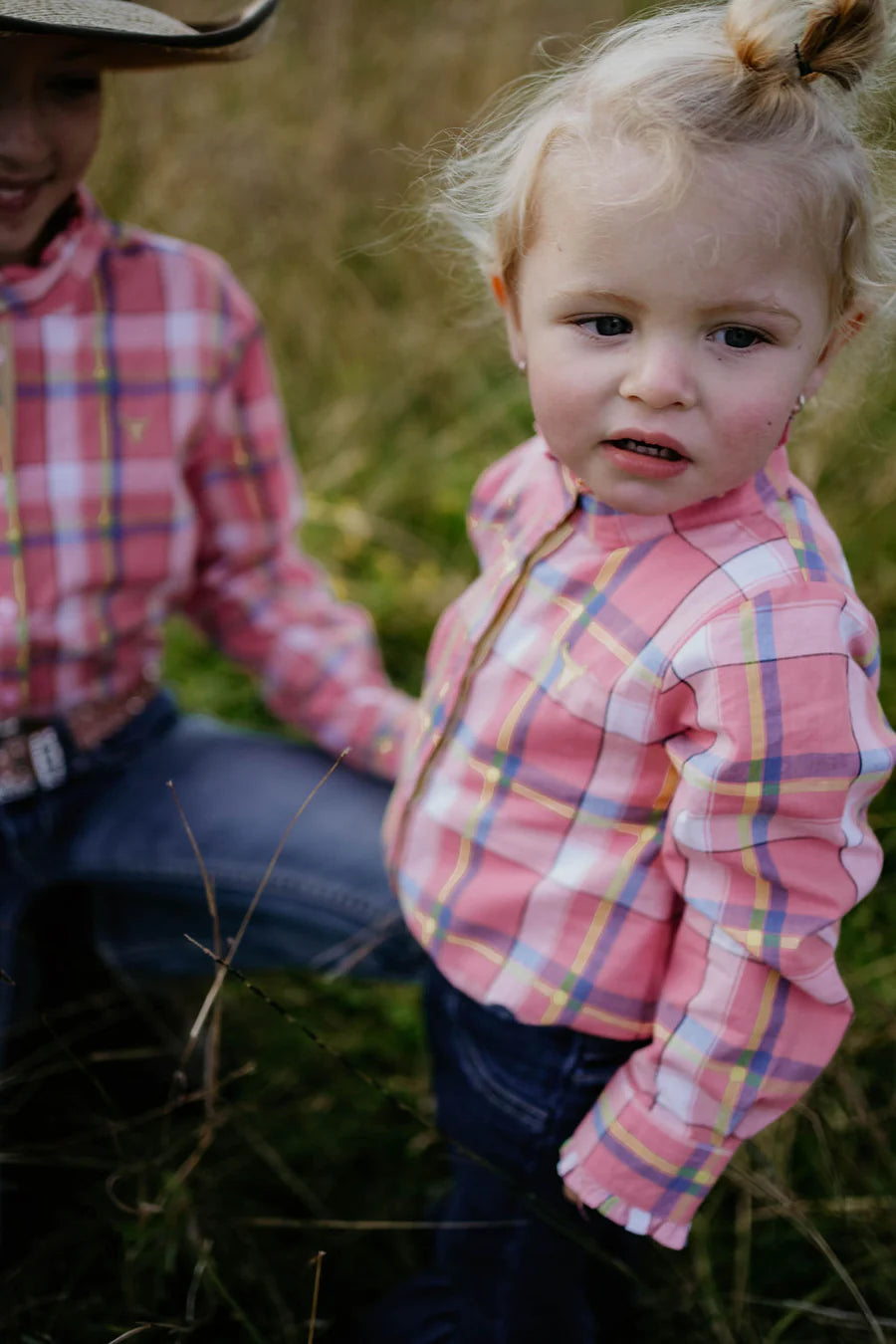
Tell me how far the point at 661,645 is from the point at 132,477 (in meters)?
0.88

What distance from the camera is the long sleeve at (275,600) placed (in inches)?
69.9

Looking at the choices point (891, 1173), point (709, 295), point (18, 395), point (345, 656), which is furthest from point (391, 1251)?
point (709, 295)

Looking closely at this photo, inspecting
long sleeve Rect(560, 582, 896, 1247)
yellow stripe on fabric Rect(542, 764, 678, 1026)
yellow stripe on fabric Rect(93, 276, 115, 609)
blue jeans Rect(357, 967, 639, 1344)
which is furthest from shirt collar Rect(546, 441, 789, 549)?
yellow stripe on fabric Rect(93, 276, 115, 609)

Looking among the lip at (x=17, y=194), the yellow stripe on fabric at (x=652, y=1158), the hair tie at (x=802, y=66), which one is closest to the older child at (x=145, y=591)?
the lip at (x=17, y=194)

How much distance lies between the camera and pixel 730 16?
95cm

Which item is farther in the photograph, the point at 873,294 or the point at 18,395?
the point at 18,395

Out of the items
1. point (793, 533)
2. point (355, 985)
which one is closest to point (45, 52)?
point (793, 533)

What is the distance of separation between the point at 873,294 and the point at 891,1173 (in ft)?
4.24

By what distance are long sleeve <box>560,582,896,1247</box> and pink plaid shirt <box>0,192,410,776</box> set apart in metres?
0.83

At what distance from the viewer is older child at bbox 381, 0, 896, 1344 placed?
951 millimetres

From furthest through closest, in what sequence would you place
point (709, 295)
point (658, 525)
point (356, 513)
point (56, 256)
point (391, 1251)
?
point (356, 513) → point (391, 1251) → point (56, 256) → point (658, 525) → point (709, 295)

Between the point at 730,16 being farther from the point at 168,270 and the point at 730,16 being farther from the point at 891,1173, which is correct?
the point at 891,1173

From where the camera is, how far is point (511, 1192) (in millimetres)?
1352

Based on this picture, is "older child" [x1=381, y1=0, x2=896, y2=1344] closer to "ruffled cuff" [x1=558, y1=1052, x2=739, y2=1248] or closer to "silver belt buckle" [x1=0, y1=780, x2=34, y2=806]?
"ruffled cuff" [x1=558, y1=1052, x2=739, y2=1248]
